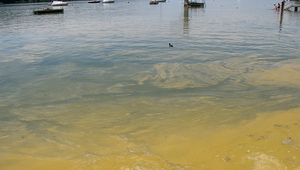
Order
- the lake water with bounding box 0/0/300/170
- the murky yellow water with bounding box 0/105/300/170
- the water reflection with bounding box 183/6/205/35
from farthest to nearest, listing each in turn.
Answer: the water reflection with bounding box 183/6/205/35, the lake water with bounding box 0/0/300/170, the murky yellow water with bounding box 0/105/300/170

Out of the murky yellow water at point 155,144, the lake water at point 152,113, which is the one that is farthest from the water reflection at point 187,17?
the murky yellow water at point 155,144

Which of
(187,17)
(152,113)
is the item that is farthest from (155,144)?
(187,17)

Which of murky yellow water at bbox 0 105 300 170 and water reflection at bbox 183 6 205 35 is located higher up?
water reflection at bbox 183 6 205 35

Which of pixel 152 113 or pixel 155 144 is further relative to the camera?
pixel 152 113

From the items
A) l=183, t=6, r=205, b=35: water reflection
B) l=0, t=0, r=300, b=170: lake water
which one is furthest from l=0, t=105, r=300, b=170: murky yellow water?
l=183, t=6, r=205, b=35: water reflection

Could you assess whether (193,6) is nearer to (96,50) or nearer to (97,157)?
(96,50)

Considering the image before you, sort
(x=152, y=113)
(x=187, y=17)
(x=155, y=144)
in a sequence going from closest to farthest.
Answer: (x=155, y=144) → (x=152, y=113) → (x=187, y=17)

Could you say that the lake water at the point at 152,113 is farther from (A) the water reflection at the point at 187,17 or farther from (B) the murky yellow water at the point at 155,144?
(A) the water reflection at the point at 187,17

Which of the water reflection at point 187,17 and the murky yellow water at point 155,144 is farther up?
the water reflection at point 187,17

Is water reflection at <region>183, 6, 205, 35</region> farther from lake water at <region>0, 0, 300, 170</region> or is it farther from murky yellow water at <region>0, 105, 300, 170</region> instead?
murky yellow water at <region>0, 105, 300, 170</region>

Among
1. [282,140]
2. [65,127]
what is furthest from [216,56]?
[65,127]

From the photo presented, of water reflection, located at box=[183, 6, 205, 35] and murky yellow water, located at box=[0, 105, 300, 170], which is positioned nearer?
murky yellow water, located at box=[0, 105, 300, 170]

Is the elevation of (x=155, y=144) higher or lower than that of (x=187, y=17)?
lower

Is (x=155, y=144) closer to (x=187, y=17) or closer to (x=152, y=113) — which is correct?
(x=152, y=113)
